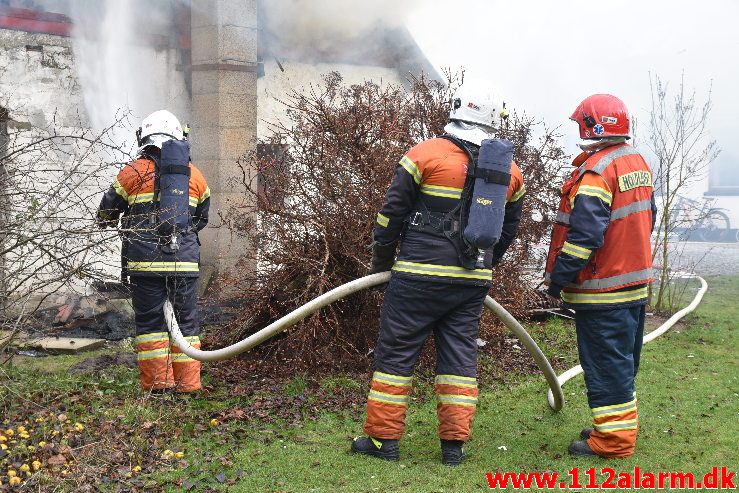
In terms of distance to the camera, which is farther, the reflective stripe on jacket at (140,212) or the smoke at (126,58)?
the smoke at (126,58)

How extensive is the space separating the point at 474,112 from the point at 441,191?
0.51 meters

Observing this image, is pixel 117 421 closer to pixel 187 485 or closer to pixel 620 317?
pixel 187 485

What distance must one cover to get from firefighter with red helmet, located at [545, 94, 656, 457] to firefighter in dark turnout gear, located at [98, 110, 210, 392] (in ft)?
8.66

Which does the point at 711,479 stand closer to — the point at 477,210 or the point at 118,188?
the point at 477,210

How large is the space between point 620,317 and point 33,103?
7309 mm

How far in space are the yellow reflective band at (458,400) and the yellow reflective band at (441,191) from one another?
3.72ft

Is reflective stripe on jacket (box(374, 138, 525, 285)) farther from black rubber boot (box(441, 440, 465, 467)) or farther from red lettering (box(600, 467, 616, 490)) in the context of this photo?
red lettering (box(600, 467, 616, 490))

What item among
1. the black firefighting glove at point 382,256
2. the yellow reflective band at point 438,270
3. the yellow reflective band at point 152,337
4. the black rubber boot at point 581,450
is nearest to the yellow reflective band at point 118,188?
the yellow reflective band at point 152,337

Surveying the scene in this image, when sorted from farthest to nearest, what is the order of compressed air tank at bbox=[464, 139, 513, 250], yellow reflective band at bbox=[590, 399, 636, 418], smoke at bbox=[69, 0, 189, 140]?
1. smoke at bbox=[69, 0, 189, 140]
2. yellow reflective band at bbox=[590, 399, 636, 418]
3. compressed air tank at bbox=[464, 139, 513, 250]

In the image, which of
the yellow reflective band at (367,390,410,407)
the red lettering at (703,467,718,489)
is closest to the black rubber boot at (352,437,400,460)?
the yellow reflective band at (367,390,410,407)

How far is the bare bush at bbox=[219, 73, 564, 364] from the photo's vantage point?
6250 mm

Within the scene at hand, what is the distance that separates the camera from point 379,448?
4.55 meters

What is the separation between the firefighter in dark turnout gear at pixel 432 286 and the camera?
4.48m

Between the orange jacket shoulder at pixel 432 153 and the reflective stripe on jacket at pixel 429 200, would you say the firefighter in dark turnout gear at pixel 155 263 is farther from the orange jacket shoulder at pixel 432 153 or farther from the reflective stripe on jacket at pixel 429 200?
the orange jacket shoulder at pixel 432 153
